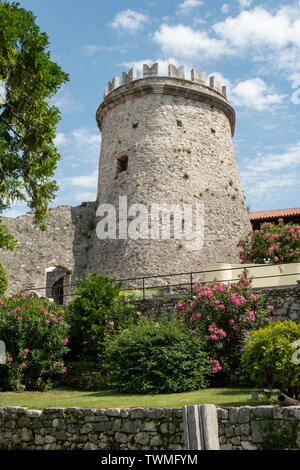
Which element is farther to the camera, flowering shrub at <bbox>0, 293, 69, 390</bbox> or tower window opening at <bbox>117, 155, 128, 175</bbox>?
tower window opening at <bbox>117, 155, 128, 175</bbox>

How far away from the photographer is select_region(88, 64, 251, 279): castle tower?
18.0 meters

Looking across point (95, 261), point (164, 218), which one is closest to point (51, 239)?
point (95, 261)

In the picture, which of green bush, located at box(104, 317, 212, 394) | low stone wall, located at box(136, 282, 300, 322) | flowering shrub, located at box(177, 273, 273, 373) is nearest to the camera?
green bush, located at box(104, 317, 212, 394)

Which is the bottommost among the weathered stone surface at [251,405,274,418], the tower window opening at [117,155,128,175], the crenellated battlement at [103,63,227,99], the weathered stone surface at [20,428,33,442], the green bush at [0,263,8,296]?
the weathered stone surface at [20,428,33,442]

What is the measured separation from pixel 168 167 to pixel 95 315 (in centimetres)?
865

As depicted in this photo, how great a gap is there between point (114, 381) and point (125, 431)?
3620 millimetres

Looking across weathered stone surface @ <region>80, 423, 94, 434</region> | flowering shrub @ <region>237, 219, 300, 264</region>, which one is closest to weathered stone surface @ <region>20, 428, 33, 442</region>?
weathered stone surface @ <region>80, 423, 94, 434</region>

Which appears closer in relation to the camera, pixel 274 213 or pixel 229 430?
pixel 229 430

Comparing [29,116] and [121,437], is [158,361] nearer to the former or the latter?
[121,437]

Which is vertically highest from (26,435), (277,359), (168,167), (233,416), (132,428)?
(168,167)

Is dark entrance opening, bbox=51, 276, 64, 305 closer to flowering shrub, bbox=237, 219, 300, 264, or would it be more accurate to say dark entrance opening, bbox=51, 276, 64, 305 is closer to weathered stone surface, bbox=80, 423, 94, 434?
flowering shrub, bbox=237, 219, 300, 264

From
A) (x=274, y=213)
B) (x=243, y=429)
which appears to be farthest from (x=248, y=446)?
(x=274, y=213)

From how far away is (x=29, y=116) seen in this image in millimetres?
10977

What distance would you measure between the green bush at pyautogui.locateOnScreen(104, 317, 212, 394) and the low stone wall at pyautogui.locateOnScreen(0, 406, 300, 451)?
2257 mm
